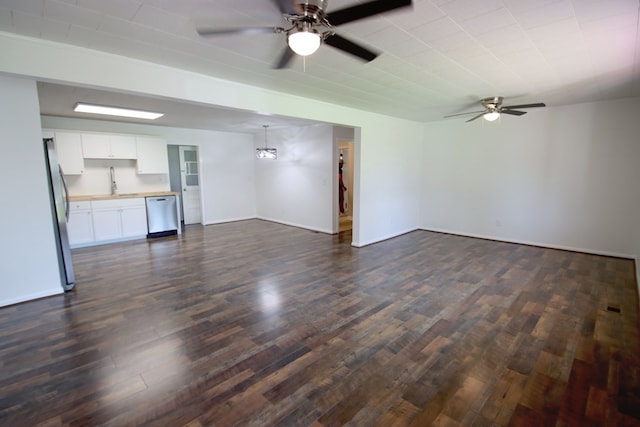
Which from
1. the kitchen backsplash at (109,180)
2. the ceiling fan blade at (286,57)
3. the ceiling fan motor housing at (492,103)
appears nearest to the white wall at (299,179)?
the kitchen backsplash at (109,180)

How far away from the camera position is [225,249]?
5523 millimetres

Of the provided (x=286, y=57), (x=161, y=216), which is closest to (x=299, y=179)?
(x=161, y=216)

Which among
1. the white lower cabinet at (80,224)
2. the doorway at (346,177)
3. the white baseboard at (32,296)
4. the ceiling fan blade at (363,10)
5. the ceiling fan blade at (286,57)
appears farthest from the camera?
the doorway at (346,177)

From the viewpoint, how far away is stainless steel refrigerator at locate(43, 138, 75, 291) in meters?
3.43

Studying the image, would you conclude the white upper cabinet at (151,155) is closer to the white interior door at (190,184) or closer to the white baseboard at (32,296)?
the white interior door at (190,184)

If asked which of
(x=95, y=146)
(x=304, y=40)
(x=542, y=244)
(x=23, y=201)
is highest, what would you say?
(x=304, y=40)

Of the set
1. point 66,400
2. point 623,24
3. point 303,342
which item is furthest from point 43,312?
point 623,24

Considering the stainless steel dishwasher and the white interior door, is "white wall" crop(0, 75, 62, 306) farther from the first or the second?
the white interior door

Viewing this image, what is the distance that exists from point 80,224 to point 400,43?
248 inches

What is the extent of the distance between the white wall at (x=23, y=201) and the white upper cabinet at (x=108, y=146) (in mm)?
3245

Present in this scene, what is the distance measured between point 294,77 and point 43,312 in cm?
362

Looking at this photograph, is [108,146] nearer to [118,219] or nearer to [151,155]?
[151,155]

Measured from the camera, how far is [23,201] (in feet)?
10.2

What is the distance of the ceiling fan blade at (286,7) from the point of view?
155cm
